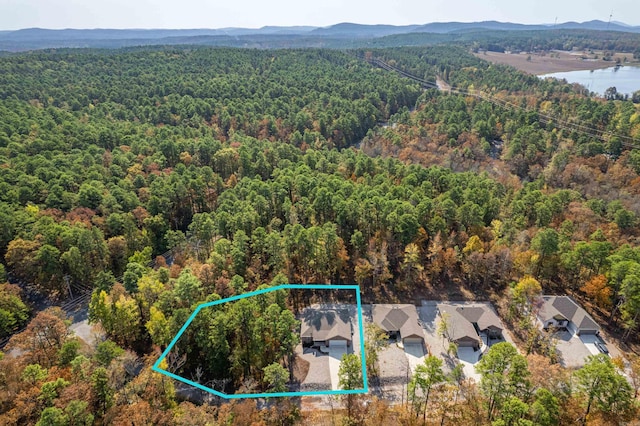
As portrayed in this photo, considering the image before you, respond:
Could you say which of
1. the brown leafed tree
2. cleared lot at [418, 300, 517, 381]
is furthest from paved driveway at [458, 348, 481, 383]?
the brown leafed tree

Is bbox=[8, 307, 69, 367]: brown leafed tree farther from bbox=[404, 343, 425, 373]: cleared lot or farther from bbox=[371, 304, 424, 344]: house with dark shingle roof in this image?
bbox=[404, 343, 425, 373]: cleared lot

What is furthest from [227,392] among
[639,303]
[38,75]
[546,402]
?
[38,75]

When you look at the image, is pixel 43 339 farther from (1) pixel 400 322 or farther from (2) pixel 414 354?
(2) pixel 414 354

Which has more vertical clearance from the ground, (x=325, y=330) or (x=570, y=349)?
(x=325, y=330)

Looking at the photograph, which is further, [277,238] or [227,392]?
[277,238]

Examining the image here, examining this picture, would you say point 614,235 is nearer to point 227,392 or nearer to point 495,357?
point 495,357

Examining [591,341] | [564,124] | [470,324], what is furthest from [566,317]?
[564,124]

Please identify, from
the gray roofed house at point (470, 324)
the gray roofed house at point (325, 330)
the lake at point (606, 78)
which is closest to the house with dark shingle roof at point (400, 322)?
the gray roofed house at point (470, 324)
